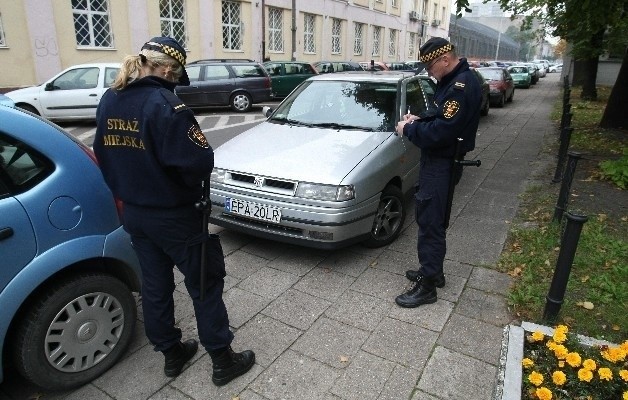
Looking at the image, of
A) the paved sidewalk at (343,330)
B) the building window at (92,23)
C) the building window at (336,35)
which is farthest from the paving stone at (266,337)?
the building window at (336,35)

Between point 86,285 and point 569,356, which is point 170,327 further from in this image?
point 569,356

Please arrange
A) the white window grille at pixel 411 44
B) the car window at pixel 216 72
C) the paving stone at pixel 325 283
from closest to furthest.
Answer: the paving stone at pixel 325 283 < the car window at pixel 216 72 < the white window grille at pixel 411 44

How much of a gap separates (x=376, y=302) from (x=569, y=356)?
143 centimetres

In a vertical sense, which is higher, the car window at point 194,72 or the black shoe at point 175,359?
the car window at point 194,72

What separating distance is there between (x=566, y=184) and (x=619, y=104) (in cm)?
705

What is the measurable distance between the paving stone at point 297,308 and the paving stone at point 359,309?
0.10m

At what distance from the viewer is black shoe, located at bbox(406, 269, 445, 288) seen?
3491 millimetres

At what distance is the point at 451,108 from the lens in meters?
3.00

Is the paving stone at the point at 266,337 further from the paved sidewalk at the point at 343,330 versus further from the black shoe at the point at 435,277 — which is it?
the black shoe at the point at 435,277

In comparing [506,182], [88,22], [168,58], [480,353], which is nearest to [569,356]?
[480,353]

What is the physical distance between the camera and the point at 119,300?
2.69 metres

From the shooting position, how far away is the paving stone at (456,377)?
8.38ft

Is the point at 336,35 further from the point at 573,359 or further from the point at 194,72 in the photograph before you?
the point at 573,359

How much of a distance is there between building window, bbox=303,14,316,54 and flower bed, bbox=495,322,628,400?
84.5ft
